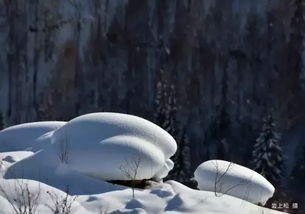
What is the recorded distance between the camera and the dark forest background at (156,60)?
31.5 meters

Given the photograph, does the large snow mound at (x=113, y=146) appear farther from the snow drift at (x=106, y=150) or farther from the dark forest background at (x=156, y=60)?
the dark forest background at (x=156, y=60)

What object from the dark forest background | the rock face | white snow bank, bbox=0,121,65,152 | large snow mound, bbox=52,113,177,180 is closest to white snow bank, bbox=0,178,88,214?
large snow mound, bbox=52,113,177,180

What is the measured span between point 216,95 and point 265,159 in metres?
4.84

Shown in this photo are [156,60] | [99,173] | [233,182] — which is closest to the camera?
[99,173]

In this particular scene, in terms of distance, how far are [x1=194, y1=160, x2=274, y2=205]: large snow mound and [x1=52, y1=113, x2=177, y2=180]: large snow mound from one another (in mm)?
683

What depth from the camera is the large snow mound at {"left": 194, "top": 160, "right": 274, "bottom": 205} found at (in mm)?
7594

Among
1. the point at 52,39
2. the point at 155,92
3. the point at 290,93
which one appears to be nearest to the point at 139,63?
the point at 155,92

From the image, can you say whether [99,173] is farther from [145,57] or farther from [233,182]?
[145,57]

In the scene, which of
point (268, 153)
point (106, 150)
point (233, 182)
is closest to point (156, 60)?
point (268, 153)

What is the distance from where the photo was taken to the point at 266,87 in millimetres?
31656

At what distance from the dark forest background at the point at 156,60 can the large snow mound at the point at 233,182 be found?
23060 millimetres

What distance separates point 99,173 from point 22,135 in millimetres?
1506

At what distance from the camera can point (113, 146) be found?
6887mm

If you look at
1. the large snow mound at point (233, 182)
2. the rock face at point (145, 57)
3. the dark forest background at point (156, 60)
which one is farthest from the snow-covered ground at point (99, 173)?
the rock face at point (145, 57)
